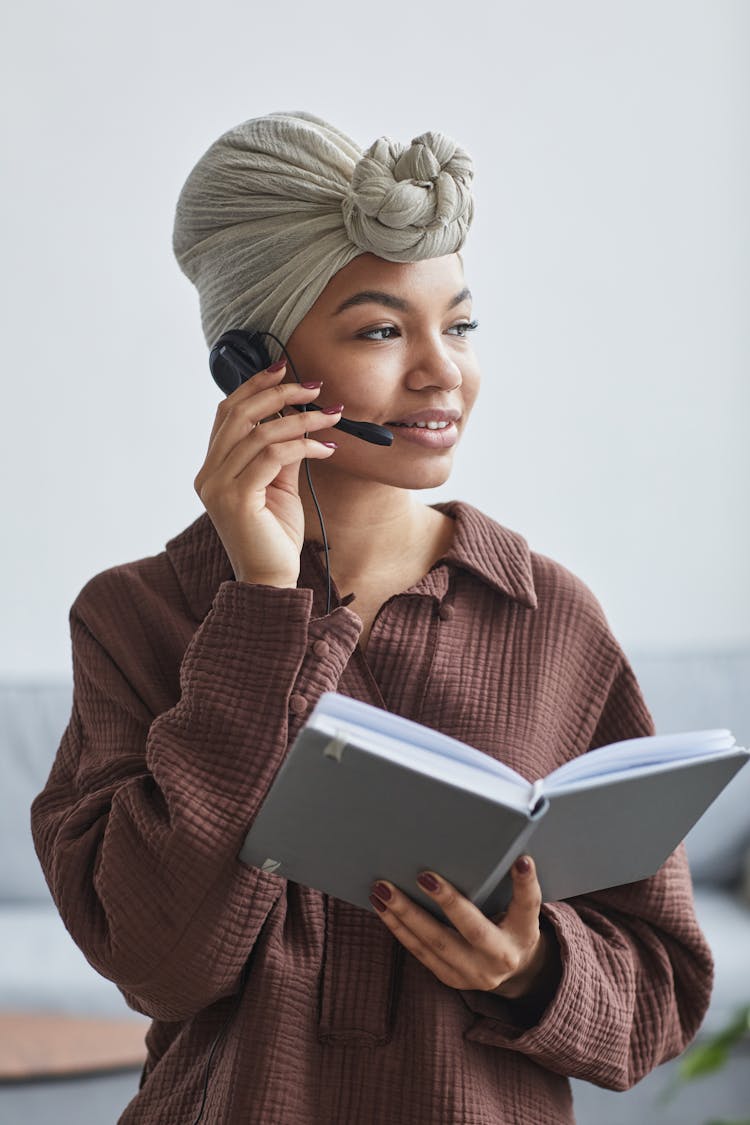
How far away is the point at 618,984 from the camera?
114 centimetres

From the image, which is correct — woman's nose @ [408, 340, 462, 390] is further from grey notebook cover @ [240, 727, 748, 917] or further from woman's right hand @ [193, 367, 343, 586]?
grey notebook cover @ [240, 727, 748, 917]

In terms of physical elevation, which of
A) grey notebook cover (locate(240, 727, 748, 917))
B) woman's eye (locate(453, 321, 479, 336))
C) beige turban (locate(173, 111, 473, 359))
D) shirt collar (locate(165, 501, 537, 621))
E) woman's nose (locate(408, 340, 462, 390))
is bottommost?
grey notebook cover (locate(240, 727, 748, 917))

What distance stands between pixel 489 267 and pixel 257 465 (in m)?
2.25

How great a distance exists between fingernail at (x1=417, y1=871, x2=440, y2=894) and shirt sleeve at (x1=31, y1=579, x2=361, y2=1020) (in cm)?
14

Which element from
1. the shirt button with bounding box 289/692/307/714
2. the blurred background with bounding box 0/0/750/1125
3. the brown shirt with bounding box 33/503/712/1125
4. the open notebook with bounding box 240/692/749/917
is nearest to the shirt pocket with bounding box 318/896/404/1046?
the brown shirt with bounding box 33/503/712/1125

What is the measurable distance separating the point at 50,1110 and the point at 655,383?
2305 millimetres

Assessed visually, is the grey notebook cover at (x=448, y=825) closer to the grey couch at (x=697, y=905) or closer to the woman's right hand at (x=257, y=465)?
the woman's right hand at (x=257, y=465)

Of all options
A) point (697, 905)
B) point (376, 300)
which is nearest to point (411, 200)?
point (376, 300)

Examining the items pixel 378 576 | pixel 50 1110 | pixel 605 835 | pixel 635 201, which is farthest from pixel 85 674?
pixel 635 201

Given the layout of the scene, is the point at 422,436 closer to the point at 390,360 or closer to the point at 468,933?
the point at 390,360

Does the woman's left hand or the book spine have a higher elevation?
the book spine

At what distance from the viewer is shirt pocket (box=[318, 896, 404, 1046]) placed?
109 cm

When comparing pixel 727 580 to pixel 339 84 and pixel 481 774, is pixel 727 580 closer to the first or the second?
pixel 339 84

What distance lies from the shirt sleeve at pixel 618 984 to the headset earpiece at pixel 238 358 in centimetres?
48
